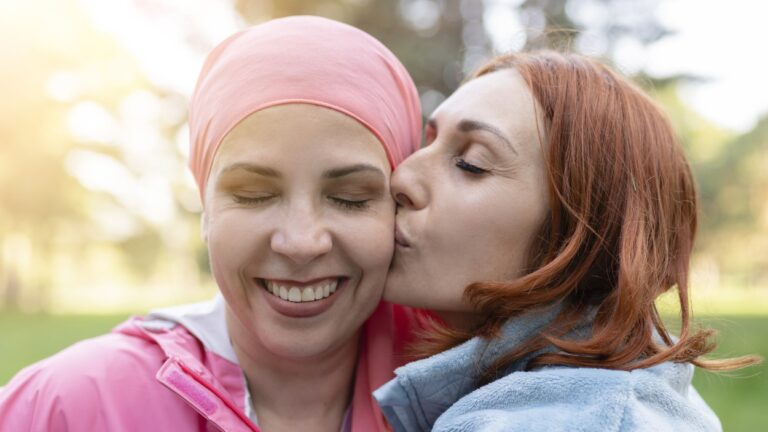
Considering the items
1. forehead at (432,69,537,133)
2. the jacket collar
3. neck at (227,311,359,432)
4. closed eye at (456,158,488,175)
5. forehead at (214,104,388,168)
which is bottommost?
neck at (227,311,359,432)

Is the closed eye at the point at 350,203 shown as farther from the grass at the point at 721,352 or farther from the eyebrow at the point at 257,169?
the grass at the point at 721,352

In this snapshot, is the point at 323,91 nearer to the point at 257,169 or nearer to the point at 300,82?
the point at 300,82

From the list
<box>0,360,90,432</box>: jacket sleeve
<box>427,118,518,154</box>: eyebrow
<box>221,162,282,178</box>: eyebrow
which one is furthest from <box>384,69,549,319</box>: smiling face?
<box>0,360,90,432</box>: jacket sleeve

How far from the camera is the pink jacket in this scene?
219 centimetres

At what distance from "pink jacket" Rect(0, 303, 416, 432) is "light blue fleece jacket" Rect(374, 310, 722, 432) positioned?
0.24m

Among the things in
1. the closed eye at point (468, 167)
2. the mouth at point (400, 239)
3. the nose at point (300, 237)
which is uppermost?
the closed eye at point (468, 167)

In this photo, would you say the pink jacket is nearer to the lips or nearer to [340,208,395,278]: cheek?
the lips

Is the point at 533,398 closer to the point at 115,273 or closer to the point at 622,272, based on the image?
the point at 622,272

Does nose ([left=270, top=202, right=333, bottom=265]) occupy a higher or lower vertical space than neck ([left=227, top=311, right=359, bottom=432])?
higher

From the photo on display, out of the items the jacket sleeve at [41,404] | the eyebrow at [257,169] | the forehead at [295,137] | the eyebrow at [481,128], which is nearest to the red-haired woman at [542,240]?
the eyebrow at [481,128]

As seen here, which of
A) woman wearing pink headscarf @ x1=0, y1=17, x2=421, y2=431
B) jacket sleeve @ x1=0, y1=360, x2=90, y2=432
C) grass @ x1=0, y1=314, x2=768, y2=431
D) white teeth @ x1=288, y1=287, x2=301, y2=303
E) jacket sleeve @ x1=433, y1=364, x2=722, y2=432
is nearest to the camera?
jacket sleeve @ x1=433, y1=364, x2=722, y2=432

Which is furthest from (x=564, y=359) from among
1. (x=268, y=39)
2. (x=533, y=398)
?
(x=268, y=39)

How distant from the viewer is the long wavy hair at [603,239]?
2293mm

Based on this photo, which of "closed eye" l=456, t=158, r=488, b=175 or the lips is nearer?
the lips
